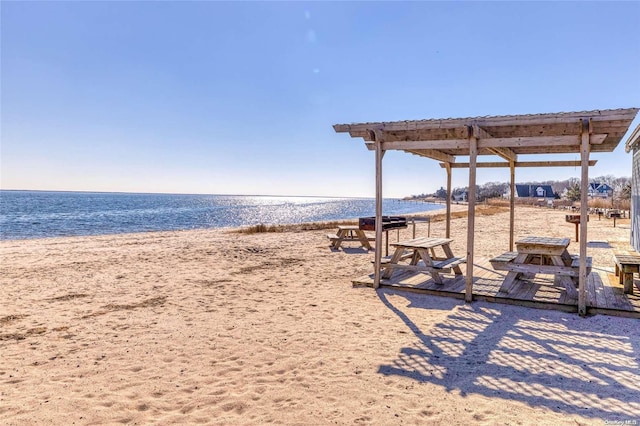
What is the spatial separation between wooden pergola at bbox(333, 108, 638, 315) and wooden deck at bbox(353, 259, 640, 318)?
308 millimetres

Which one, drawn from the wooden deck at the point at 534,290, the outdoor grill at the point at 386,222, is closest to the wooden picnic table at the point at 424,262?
the wooden deck at the point at 534,290

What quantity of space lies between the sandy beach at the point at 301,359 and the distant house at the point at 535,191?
6930 cm

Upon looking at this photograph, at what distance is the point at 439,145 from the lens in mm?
5891

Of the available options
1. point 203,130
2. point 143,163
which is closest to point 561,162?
point 203,130

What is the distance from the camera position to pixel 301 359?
3.71 metres

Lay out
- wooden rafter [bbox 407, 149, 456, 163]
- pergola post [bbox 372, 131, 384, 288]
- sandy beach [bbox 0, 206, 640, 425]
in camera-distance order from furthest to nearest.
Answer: wooden rafter [bbox 407, 149, 456, 163], pergola post [bbox 372, 131, 384, 288], sandy beach [bbox 0, 206, 640, 425]

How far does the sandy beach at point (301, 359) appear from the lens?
2.79 m

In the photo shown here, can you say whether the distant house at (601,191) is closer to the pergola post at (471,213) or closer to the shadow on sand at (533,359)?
the pergola post at (471,213)

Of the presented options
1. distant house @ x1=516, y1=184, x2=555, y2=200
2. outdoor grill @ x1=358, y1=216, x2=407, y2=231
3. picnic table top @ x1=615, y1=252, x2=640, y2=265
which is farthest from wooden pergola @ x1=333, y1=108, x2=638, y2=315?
distant house @ x1=516, y1=184, x2=555, y2=200

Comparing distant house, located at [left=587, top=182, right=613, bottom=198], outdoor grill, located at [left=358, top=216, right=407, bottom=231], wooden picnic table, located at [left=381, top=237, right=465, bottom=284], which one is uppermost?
distant house, located at [left=587, top=182, right=613, bottom=198]

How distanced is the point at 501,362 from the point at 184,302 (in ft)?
15.0

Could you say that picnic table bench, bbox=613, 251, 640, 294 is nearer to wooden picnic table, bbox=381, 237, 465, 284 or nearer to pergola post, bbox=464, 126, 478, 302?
pergola post, bbox=464, 126, 478, 302

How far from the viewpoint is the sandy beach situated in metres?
2.79

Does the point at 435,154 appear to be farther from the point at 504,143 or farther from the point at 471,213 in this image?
the point at 471,213
